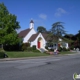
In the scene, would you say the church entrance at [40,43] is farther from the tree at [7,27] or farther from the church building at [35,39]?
the tree at [7,27]

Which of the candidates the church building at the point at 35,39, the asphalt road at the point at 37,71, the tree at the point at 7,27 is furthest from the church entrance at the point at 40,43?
the asphalt road at the point at 37,71

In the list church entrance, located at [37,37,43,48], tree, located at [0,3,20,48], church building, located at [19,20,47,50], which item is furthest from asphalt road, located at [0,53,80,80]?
church entrance, located at [37,37,43,48]

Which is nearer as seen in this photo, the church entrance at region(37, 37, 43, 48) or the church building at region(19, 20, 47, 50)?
the church building at region(19, 20, 47, 50)

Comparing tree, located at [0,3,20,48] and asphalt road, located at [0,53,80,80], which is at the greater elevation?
tree, located at [0,3,20,48]

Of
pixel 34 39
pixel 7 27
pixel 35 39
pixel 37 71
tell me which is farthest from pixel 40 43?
pixel 37 71

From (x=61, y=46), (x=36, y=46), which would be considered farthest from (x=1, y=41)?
(x=61, y=46)

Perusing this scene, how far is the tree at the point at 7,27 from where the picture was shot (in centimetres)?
3319

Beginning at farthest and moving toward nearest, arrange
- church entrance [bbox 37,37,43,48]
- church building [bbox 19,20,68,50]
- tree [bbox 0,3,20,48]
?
church entrance [bbox 37,37,43,48], church building [bbox 19,20,68,50], tree [bbox 0,3,20,48]

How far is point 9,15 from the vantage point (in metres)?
34.7

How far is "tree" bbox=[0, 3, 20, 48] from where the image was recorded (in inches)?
1307

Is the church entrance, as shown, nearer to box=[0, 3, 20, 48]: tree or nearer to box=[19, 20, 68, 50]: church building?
box=[19, 20, 68, 50]: church building

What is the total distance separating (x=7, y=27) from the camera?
33.7 m

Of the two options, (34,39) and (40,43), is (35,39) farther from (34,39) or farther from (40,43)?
(40,43)

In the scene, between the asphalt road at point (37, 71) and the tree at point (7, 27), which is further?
the tree at point (7, 27)
